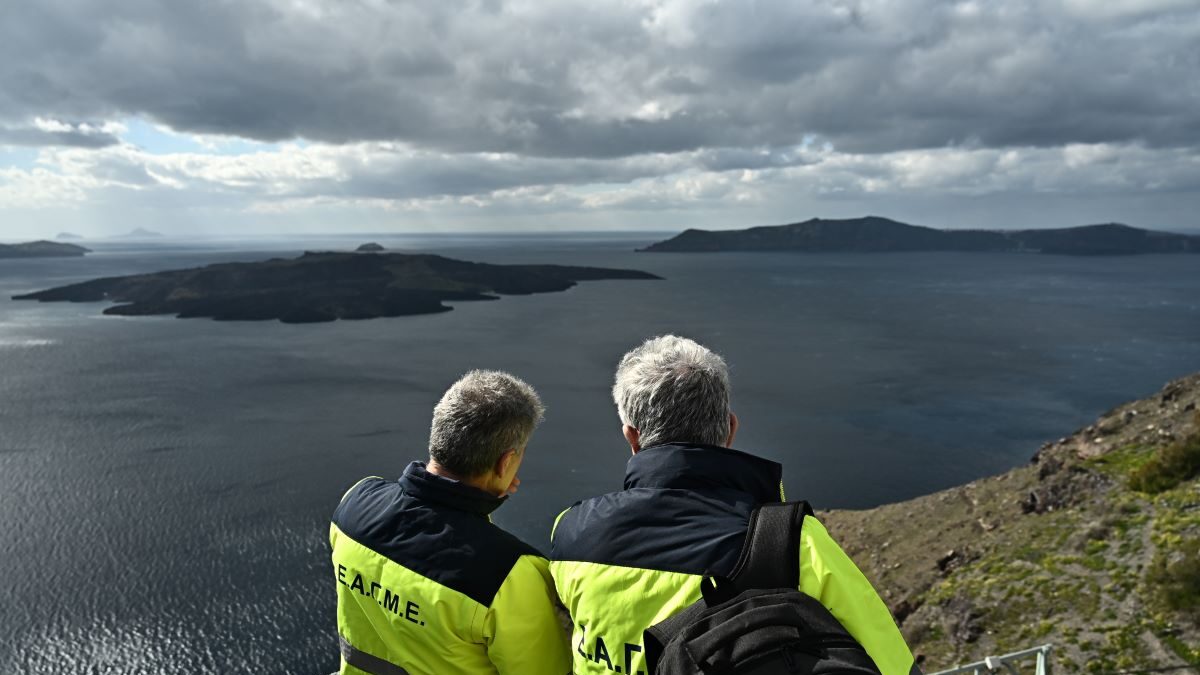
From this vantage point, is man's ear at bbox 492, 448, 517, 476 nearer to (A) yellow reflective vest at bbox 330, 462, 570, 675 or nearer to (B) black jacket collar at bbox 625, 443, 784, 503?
(A) yellow reflective vest at bbox 330, 462, 570, 675

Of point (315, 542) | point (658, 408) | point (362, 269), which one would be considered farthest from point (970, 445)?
point (362, 269)

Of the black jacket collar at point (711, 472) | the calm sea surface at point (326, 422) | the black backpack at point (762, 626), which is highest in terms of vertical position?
the black jacket collar at point (711, 472)

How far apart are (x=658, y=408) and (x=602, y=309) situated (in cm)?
11220

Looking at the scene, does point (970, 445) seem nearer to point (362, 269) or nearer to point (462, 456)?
point (462, 456)

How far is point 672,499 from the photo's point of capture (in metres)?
2.62

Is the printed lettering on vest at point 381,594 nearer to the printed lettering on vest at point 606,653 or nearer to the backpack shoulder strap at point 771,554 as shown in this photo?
the printed lettering on vest at point 606,653

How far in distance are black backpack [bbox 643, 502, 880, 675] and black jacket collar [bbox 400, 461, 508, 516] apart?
1052 millimetres

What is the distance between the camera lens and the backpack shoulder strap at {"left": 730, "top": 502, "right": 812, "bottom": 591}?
222 centimetres

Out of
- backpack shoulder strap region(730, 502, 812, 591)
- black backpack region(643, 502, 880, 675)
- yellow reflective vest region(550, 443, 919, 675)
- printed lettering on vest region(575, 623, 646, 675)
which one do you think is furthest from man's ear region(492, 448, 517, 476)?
backpack shoulder strap region(730, 502, 812, 591)

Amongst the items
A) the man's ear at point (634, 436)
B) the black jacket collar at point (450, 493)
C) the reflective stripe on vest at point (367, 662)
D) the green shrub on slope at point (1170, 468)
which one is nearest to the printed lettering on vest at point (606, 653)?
the black jacket collar at point (450, 493)

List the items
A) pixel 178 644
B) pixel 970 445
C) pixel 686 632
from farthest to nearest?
1. pixel 970 445
2. pixel 178 644
3. pixel 686 632

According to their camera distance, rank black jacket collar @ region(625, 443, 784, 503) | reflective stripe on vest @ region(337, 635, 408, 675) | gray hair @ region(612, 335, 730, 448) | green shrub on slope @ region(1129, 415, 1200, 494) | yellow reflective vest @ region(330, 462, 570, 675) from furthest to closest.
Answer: green shrub on slope @ region(1129, 415, 1200, 494)
reflective stripe on vest @ region(337, 635, 408, 675)
gray hair @ region(612, 335, 730, 448)
yellow reflective vest @ region(330, 462, 570, 675)
black jacket collar @ region(625, 443, 784, 503)

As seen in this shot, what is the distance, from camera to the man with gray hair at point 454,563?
290 centimetres

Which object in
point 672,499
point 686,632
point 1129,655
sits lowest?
point 1129,655
